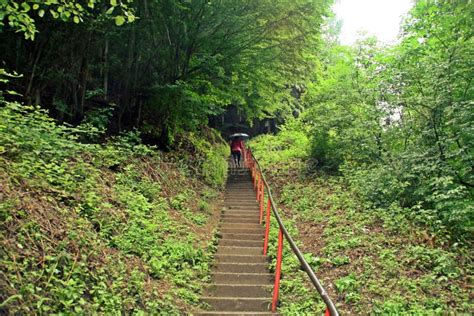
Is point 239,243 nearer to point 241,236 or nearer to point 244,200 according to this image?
point 241,236

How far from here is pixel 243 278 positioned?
5.72 metres

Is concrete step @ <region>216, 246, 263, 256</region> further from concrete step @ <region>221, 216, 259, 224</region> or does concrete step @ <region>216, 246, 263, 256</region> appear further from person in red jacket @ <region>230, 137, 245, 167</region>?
person in red jacket @ <region>230, 137, 245, 167</region>

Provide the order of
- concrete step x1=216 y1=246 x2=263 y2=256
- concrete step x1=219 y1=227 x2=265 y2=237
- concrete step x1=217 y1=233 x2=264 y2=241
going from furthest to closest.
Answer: concrete step x1=219 y1=227 x2=265 y2=237
concrete step x1=217 y1=233 x2=264 y2=241
concrete step x1=216 y1=246 x2=263 y2=256

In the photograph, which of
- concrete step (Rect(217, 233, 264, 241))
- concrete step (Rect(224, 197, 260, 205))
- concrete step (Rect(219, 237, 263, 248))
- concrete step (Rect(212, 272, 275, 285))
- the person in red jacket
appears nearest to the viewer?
concrete step (Rect(212, 272, 275, 285))

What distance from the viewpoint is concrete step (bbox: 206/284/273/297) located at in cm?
527

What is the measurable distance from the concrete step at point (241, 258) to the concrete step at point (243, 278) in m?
0.58

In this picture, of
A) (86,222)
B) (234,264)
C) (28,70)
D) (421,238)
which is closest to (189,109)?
(28,70)

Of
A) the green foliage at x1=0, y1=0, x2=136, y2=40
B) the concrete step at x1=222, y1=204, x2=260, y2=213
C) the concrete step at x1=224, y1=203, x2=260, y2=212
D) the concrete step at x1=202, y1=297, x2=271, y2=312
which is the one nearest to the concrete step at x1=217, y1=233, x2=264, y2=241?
the concrete step at x1=222, y1=204, x2=260, y2=213

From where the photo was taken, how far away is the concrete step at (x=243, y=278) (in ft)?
18.5

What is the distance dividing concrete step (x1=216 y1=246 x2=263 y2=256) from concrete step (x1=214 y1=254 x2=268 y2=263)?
8.1 inches

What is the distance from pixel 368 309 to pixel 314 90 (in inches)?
359

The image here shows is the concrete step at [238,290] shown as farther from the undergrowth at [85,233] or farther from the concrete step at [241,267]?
the concrete step at [241,267]

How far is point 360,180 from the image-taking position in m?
8.75

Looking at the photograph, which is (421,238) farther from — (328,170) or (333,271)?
(328,170)
